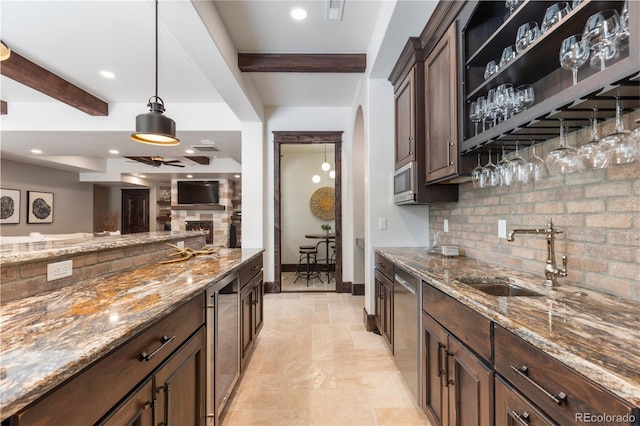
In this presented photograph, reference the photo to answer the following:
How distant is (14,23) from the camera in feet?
8.39

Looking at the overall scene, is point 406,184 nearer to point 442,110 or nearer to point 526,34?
point 442,110

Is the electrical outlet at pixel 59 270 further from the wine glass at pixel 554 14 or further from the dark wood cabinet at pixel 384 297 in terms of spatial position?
the wine glass at pixel 554 14

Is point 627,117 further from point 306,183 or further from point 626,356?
point 306,183

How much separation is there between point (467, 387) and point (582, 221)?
0.95 m

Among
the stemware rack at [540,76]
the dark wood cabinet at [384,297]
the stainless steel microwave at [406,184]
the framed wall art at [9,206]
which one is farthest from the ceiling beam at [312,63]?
the framed wall art at [9,206]

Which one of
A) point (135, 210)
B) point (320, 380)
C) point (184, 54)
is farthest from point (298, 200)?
point (135, 210)

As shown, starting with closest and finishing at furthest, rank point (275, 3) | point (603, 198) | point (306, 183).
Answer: point (603, 198)
point (275, 3)
point (306, 183)

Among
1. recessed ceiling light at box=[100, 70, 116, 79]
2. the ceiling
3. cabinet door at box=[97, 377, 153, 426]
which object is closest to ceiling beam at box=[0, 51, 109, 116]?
the ceiling

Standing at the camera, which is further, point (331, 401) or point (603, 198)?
point (331, 401)

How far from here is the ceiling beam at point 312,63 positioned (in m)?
3.21

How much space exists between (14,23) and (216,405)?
11.7ft

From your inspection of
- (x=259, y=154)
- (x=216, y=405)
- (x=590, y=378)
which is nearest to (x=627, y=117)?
(x=590, y=378)

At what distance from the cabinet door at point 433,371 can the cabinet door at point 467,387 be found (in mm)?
72

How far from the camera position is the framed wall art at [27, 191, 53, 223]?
6.75 meters
